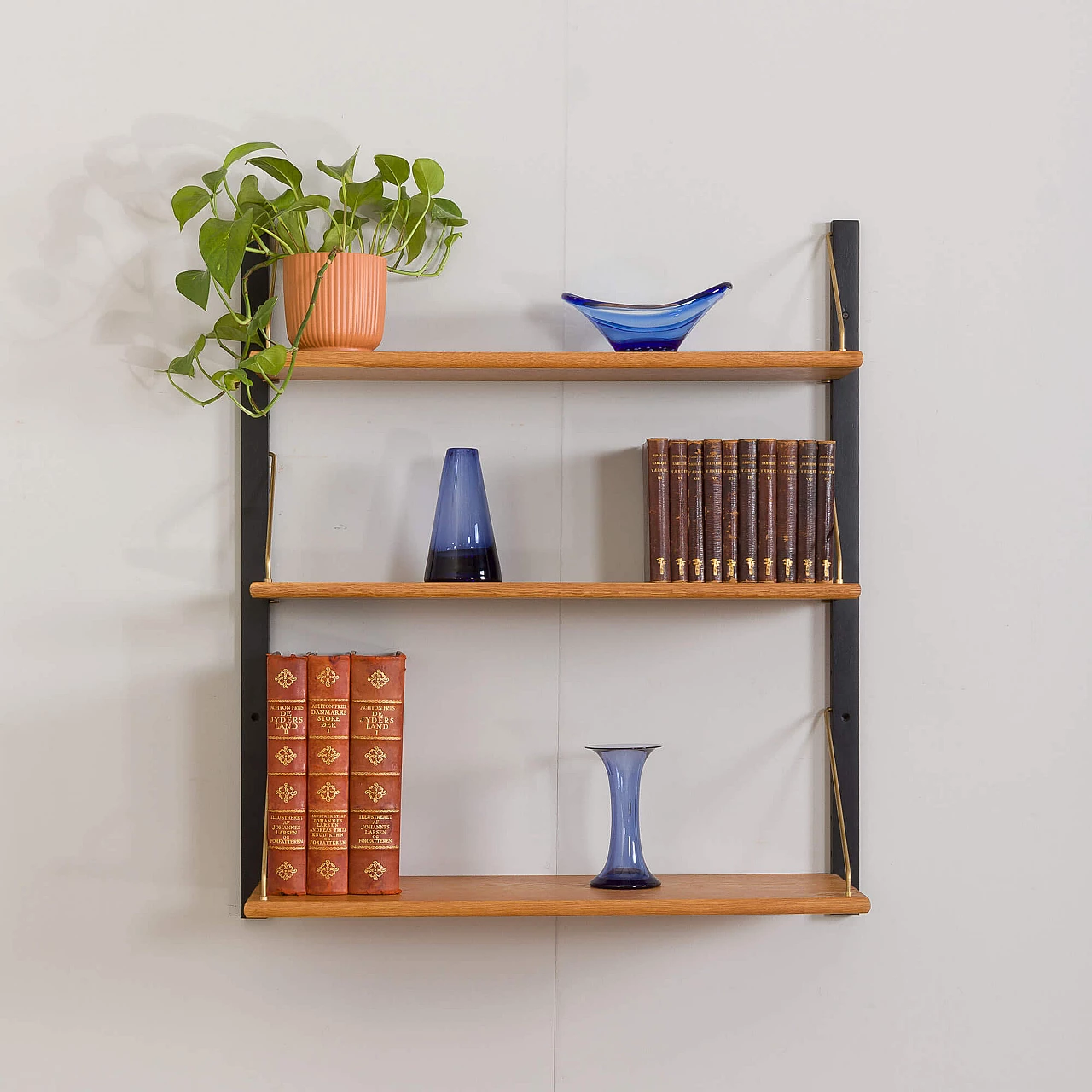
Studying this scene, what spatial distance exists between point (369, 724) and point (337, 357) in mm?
466

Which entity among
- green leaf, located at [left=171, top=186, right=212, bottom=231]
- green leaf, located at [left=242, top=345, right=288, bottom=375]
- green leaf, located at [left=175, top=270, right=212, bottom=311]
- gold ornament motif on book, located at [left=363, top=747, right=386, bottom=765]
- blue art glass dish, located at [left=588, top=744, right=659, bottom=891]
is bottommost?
blue art glass dish, located at [left=588, top=744, right=659, bottom=891]

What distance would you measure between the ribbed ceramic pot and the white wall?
12cm

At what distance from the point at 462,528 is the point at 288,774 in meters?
0.38

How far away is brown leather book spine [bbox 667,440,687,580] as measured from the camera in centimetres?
132

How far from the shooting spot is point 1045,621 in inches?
58.1

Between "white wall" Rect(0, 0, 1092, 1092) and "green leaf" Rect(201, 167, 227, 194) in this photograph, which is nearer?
"green leaf" Rect(201, 167, 227, 194)

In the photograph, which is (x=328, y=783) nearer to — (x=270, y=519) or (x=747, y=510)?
(x=270, y=519)

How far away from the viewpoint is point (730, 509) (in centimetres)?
133

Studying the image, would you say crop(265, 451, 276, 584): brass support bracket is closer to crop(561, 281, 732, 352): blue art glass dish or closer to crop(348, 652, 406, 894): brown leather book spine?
crop(348, 652, 406, 894): brown leather book spine

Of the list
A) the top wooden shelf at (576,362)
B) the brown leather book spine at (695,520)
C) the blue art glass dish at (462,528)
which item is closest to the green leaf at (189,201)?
the top wooden shelf at (576,362)

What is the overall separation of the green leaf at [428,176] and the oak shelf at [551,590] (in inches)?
20.7

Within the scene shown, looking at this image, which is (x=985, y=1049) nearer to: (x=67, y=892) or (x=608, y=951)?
(x=608, y=951)

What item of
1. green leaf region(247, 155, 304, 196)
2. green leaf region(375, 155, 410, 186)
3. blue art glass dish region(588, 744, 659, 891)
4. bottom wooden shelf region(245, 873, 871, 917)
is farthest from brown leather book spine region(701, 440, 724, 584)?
green leaf region(247, 155, 304, 196)

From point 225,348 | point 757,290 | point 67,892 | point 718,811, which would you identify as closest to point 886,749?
point 718,811
